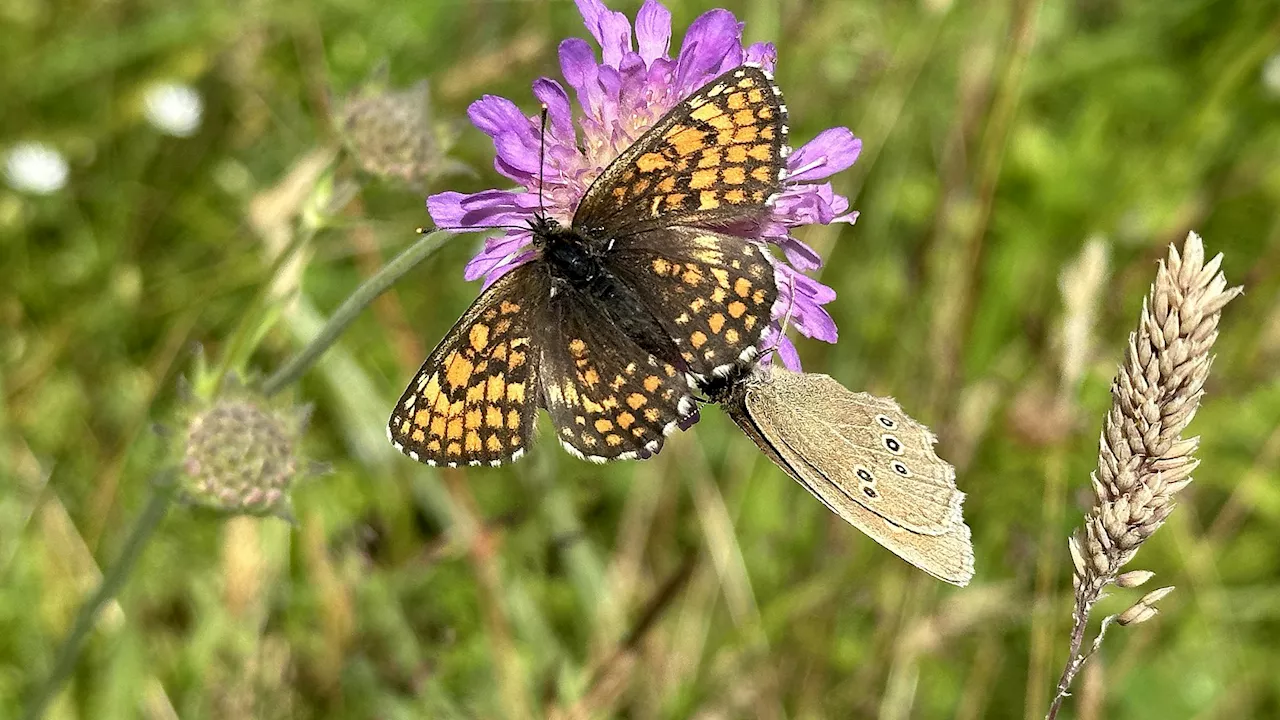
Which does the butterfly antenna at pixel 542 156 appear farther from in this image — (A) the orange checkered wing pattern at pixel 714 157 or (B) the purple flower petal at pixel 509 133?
(A) the orange checkered wing pattern at pixel 714 157

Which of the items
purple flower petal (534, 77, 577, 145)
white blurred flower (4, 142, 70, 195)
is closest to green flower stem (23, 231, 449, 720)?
purple flower petal (534, 77, 577, 145)

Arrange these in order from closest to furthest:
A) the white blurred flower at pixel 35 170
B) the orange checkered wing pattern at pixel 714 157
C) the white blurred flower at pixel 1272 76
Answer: the orange checkered wing pattern at pixel 714 157, the white blurred flower at pixel 35 170, the white blurred flower at pixel 1272 76

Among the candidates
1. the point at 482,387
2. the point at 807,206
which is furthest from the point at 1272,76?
the point at 482,387

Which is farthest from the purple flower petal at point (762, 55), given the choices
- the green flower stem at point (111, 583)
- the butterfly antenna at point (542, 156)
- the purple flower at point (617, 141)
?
the green flower stem at point (111, 583)

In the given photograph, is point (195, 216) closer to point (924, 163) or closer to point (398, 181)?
point (398, 181)

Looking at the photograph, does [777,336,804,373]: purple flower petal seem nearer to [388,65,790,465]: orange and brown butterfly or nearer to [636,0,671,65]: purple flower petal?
[388,65,790,465]: orange and brown butterfly
